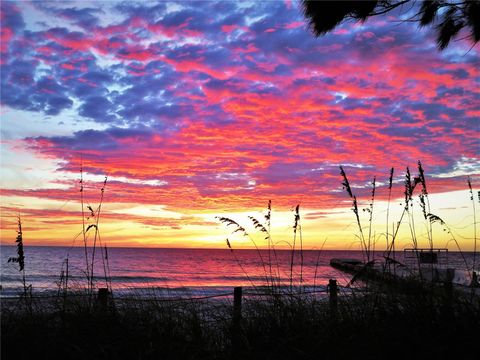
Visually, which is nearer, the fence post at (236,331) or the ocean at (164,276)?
the fence post at (236,331)

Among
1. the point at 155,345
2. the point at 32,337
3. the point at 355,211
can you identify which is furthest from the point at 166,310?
the point at 355,211

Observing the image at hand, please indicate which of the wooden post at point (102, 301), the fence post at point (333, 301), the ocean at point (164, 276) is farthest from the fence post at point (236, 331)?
the wooden post at point (102, 301)

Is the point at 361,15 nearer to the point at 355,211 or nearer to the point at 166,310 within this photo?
the point at 355,211

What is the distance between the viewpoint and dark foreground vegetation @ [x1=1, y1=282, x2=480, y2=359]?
361cm

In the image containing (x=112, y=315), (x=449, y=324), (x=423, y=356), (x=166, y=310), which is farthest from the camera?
(x=166, y=310)

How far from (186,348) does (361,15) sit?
13.6ft

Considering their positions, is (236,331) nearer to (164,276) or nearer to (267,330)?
(267,330)

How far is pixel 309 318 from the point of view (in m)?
4.36

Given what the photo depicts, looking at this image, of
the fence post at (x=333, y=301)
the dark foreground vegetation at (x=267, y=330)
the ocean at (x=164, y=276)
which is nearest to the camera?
the dark foreground vegetation at (x=267, y=330)

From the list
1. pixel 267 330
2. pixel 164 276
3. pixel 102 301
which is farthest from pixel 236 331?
pixel 164 276

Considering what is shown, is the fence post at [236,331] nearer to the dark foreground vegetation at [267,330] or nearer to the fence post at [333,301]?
the dark foreground vegetation at [267,330]

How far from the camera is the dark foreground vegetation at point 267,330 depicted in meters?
3.61

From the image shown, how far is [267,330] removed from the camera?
4.32 meters

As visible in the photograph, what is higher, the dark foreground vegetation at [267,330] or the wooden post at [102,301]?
the wooden post at [102,301]
